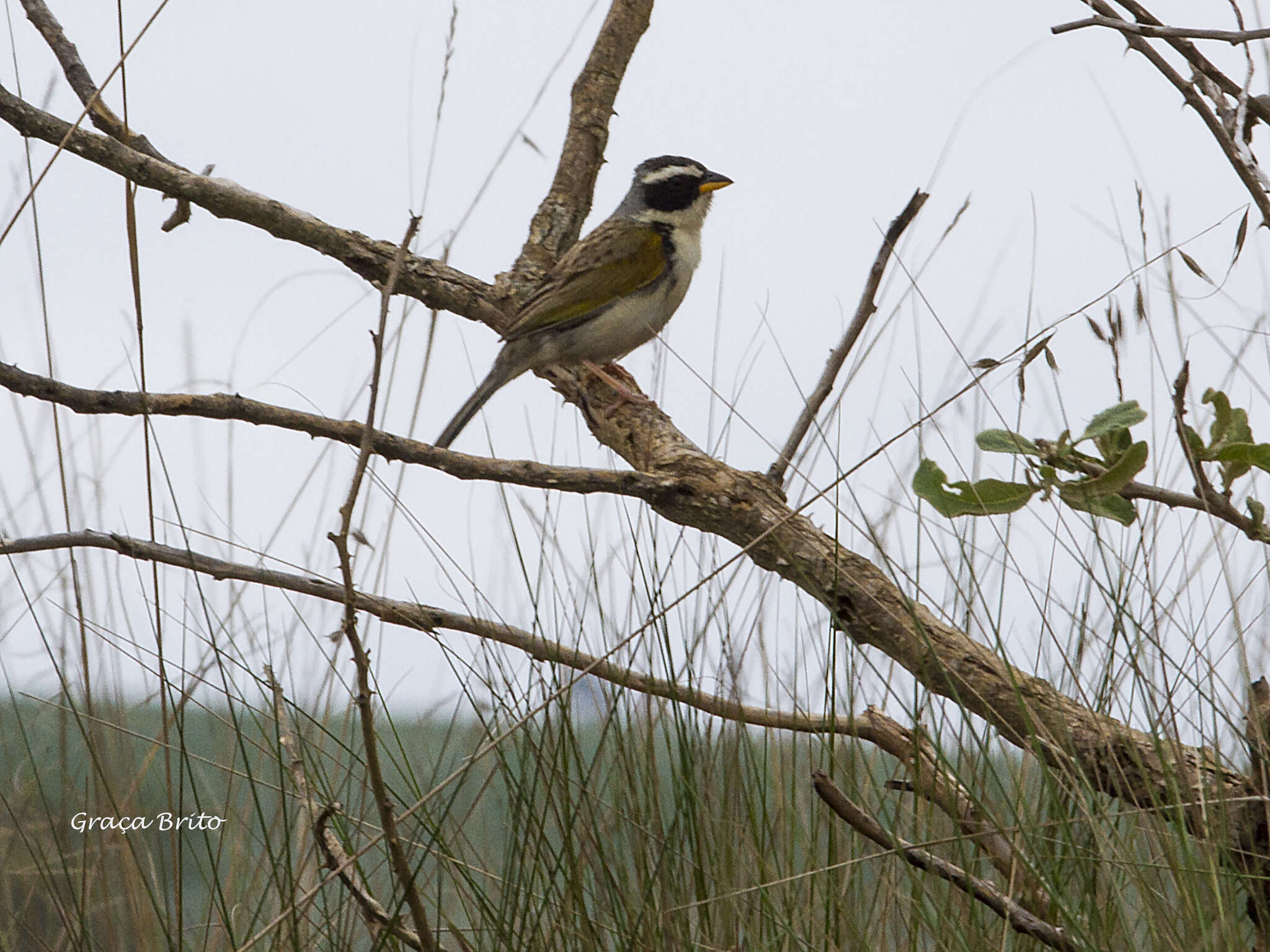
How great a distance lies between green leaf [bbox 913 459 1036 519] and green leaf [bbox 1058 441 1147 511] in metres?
0.06

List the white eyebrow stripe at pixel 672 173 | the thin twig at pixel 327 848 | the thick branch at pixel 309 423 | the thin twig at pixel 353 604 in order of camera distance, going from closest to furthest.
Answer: the thin twig at pixel 353 604, the thin twig at pixel 327 848, the thick branch at pixel 309 423, the white eyebrow stripe at pixel 672 173

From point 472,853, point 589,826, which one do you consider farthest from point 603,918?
point 472,853

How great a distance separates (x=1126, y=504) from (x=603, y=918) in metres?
1.29

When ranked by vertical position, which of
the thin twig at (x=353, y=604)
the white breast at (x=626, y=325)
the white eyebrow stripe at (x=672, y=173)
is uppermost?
the white eyebrow stripe at (x=672, y=173)

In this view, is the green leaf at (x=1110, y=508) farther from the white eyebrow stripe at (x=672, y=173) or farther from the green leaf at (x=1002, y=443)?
the white eyebrow stripe at (x=672, y=173)

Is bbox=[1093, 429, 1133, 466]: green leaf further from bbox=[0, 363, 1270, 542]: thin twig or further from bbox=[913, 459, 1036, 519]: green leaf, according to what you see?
bbox=[0, 363, 1270, 542]: thin twig

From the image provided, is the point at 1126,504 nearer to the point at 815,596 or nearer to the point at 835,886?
the point at 815,596

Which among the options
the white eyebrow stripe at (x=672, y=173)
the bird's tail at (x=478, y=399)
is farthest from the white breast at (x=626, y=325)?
the white eyebrow stripe at (x=672, y=173)

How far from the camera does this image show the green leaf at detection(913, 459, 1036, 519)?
2.02m

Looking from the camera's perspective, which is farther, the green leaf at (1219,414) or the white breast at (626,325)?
the white breast at (626,325)

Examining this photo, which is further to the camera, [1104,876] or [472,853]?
[472,853]

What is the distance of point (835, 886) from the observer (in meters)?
2.31

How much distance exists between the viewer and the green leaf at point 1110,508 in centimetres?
203

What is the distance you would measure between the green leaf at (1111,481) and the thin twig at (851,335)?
2.38ft
